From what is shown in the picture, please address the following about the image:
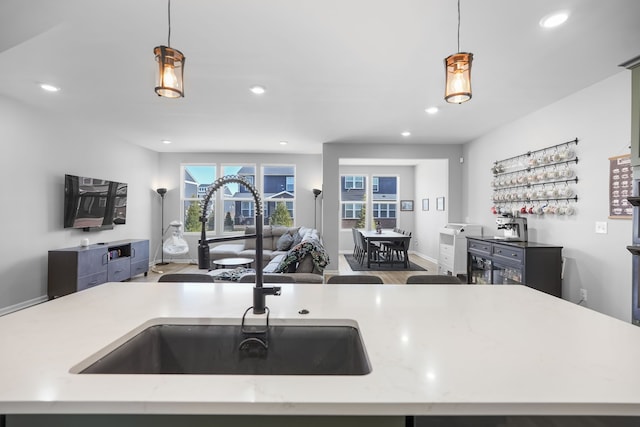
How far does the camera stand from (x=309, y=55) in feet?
8.87

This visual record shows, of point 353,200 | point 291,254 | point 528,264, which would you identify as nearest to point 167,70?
point 291,254

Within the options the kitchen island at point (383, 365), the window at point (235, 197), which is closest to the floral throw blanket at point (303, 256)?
the kitchen island at point (383, 365)

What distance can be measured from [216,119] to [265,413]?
4624mm

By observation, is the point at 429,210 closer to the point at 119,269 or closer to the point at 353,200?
the point at 353,200

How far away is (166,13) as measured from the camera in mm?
2135

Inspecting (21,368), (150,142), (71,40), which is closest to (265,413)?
(21,368)

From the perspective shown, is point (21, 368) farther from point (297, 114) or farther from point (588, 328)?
point (297, 114)

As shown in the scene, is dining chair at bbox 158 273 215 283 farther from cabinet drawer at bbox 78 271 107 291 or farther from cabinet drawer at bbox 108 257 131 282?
cabinet drawer at bbox 108 257 131 282

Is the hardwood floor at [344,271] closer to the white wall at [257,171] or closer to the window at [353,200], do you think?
the white wall at [257,171]

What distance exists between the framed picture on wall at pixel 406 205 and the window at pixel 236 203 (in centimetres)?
422

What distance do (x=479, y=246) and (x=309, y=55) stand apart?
342 cm

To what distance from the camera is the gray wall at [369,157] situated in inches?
235

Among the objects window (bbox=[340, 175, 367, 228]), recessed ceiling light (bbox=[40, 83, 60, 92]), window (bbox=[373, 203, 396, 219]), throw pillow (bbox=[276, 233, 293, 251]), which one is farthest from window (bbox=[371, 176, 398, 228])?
recessed ceiling light (bbox=[40, 83, 60, 92])

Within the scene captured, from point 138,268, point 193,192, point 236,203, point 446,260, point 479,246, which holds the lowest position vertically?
point 138,268
